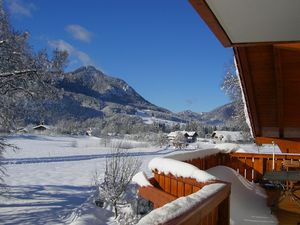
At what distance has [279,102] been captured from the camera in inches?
256

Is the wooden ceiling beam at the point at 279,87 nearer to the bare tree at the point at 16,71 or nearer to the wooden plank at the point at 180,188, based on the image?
the wooden plank at the point at 180,188

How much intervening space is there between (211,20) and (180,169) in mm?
1514

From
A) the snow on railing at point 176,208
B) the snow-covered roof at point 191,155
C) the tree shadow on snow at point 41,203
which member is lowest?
the tree shadow on snow at point 41,203

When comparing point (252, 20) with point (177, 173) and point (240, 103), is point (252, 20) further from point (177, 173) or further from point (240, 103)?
point (240, 103)

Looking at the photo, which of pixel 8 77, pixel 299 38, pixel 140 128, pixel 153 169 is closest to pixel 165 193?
pixel 153 169

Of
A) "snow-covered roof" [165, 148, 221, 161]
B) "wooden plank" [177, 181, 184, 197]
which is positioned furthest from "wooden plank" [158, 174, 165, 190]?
"snow-covered roof" [165, 148, 221, 161]

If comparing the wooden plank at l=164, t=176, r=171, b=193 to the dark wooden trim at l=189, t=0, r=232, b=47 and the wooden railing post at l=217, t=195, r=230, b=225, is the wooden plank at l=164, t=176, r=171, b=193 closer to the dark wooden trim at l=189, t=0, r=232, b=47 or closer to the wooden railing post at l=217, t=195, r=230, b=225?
the wooden railing post at l=217, t=195, r=230, b=225

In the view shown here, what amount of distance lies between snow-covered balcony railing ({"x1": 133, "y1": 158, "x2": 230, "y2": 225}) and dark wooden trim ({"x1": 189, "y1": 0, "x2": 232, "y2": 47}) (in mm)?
1407

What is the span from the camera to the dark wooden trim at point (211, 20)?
9.78 ft

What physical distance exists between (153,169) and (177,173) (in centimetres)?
94

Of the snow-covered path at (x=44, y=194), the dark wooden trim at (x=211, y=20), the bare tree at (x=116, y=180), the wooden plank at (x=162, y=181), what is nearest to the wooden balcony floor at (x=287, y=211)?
the wooden plank at (x=162, y=181)

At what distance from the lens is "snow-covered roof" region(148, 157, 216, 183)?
11.0 feet

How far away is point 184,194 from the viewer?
3.76 meters

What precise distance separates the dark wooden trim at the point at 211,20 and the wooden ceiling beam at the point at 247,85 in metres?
0.79
